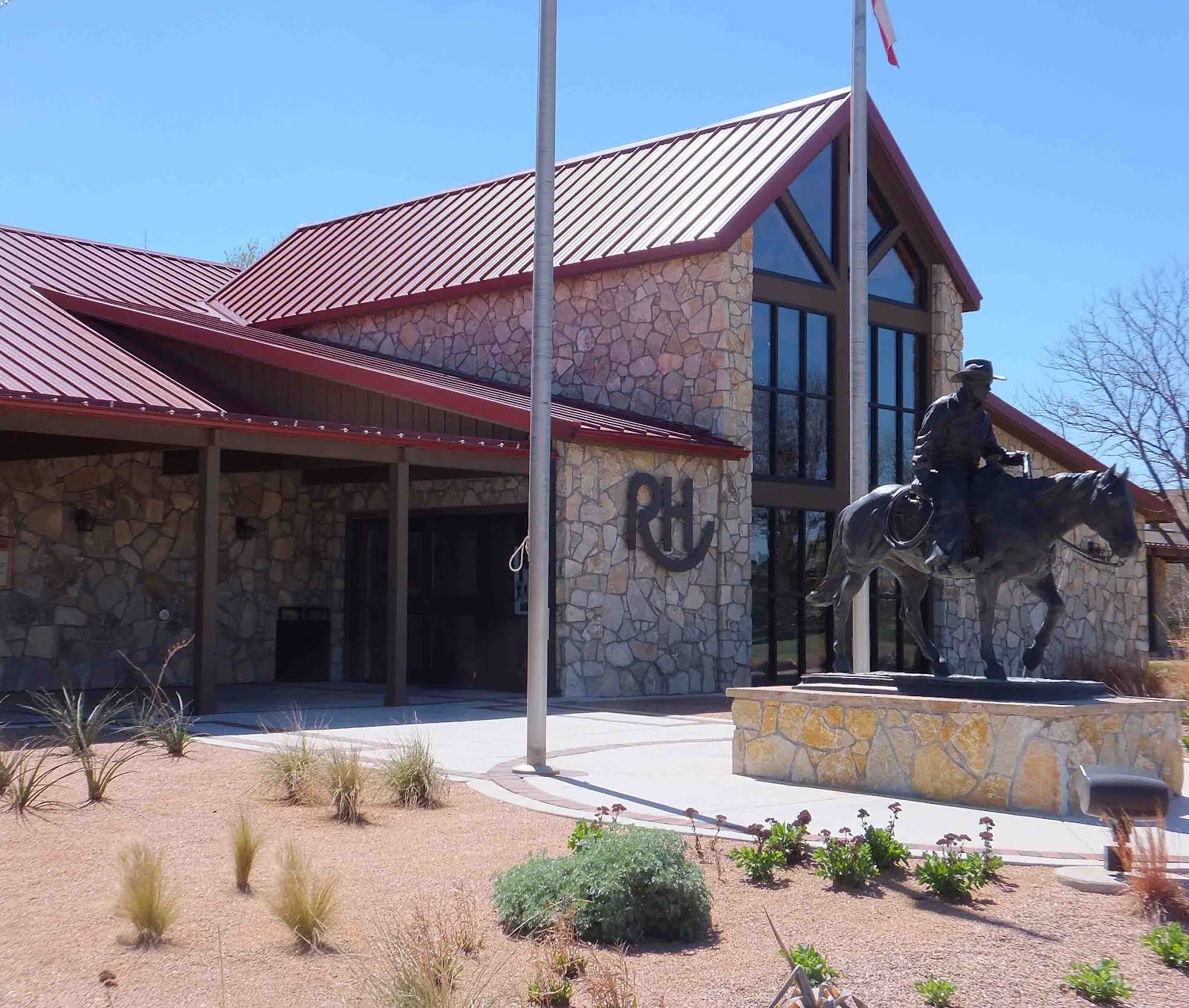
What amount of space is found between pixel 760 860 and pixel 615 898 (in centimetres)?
130

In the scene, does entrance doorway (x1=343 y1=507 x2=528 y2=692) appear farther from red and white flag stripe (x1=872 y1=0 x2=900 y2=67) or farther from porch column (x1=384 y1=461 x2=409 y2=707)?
red and white flag stripe (x1=872 y1=0 x2=900 y2=67)

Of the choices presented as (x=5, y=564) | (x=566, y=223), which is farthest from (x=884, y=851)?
(x=566, y=223)

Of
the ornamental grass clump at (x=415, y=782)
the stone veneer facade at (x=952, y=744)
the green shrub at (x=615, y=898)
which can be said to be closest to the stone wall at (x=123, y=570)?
the ornamental grass clump at (x=415, y=782)

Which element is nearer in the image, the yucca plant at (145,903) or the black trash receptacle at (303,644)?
the yucca plant at (145,903)

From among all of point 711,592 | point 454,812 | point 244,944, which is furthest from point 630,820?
point 711,592

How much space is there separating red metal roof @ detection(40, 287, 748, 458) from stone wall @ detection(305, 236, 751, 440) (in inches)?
26.2

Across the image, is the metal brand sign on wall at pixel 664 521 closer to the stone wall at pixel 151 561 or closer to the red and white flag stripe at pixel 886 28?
the stone wall at pixel 151 561

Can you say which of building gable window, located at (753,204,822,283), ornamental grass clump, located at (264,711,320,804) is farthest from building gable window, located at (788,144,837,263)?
ornamental grass clump, located at (264,711,320,804)

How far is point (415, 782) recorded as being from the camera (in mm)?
10047

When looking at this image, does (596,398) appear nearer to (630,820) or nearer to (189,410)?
(189,410)

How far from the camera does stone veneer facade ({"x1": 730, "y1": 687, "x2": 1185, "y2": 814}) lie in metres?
9.94

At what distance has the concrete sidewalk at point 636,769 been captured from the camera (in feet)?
30.2

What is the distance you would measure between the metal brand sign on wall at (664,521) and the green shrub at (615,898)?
12.9m

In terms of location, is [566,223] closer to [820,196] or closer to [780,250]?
[780,250]
